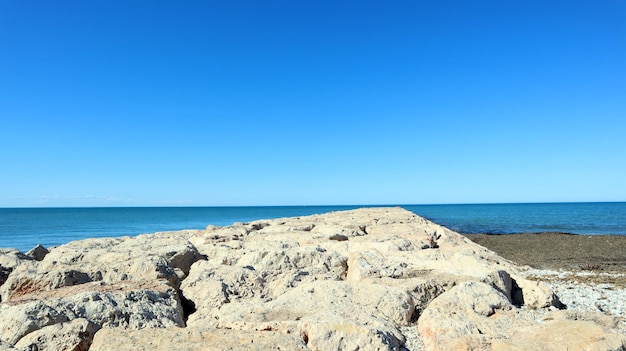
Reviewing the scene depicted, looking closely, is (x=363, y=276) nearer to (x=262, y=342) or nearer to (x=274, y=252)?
(x=274, y=252)

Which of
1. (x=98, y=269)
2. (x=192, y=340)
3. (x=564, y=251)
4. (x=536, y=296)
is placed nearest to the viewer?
(x=192, y=340)

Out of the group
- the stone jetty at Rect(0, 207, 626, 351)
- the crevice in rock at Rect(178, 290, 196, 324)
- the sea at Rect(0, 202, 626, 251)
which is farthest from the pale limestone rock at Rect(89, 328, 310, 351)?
the sea at Rect(0, 202, 626, 251)

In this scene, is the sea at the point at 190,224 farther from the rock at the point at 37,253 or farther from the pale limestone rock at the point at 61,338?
the pale limestone rock at the point at 61,338

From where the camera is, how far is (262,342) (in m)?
3.38

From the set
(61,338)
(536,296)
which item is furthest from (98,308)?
(536,296)

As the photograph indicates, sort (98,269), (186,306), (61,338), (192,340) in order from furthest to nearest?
(98,269) < (186,306) < (61,338) < (192,340)

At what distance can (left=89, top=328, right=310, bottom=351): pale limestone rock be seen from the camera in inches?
128

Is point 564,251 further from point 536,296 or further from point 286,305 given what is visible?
point 286,305

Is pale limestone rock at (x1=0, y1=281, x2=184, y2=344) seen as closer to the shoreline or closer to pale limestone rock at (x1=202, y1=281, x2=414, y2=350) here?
pale limestone rock at (x1=202, y1=281, x2=414, y2=350)

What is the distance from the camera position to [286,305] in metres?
4.76

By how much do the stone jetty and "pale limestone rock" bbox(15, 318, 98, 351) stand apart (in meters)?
0.01

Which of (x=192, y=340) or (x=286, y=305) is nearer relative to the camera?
(x=192, y=340)

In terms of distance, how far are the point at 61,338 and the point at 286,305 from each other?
2315 mm

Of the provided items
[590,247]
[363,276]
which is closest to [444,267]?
[363,276]
